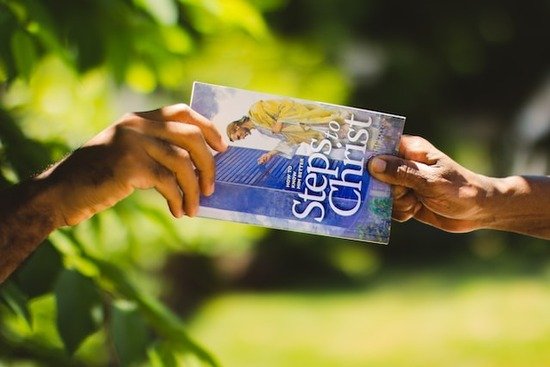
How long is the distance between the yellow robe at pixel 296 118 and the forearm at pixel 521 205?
317 mm

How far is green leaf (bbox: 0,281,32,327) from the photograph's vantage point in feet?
6.46

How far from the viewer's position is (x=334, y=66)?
29.2 feet

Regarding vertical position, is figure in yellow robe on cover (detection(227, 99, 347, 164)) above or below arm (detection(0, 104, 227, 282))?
above

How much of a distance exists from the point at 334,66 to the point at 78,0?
259 inches

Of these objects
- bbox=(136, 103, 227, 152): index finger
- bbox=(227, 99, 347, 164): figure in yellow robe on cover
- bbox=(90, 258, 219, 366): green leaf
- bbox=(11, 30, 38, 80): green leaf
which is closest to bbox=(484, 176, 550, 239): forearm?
bbox=(227, 99, 347, 164): figure in yellow robe on cover

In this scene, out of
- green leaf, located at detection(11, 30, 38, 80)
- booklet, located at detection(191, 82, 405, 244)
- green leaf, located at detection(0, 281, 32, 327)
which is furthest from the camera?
green leaf, located at detection(11, 30, 38, 80)

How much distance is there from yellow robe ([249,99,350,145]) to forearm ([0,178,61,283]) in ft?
1.20

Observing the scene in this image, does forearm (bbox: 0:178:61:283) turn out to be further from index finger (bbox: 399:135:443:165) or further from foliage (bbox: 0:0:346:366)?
index finger (bbox: 399:135:443:165)

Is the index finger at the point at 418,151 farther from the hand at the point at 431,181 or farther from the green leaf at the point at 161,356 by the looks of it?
the green leaf at the point at 161,356

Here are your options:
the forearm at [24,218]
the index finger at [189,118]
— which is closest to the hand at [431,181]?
the index finger at [189,118]

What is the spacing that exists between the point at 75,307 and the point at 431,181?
0.78 metres

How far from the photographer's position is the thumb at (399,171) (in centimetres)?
169

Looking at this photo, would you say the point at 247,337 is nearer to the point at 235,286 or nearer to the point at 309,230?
the point at 235,286

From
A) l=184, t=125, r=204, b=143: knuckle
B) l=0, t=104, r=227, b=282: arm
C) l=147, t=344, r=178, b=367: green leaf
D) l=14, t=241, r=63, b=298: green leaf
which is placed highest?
l=184, t=125, r=204, b=143: knuckle
